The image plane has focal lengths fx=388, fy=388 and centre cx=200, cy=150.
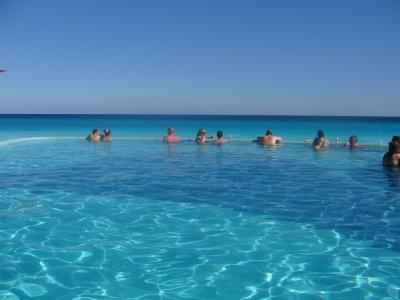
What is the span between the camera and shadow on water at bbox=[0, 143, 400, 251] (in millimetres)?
6602

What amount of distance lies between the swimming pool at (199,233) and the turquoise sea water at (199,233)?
20mm

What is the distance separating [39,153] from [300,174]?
10.3 metres

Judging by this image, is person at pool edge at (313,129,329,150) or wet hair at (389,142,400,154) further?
person at pool edge at (313,129,329,150)

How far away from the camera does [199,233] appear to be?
574 centimetres

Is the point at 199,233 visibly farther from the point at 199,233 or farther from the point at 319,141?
the point at 319,141

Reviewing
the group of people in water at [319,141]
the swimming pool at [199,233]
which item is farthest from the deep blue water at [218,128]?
the swimming pool at [199,233]

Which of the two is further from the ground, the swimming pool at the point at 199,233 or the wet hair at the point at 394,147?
the wet hair at the point at 394,147

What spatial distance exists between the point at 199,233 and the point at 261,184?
12.6 ft

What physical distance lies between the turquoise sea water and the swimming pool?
0.07 ft

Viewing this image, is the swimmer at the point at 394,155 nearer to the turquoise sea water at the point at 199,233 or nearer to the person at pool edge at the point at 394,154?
the person at pool edge at the point at 394,154

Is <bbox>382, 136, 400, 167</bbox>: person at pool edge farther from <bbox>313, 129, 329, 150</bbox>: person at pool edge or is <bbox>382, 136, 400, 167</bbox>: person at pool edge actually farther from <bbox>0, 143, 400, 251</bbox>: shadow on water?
<bbox>313, 129, 329, 150</bbox>: person at pool edge

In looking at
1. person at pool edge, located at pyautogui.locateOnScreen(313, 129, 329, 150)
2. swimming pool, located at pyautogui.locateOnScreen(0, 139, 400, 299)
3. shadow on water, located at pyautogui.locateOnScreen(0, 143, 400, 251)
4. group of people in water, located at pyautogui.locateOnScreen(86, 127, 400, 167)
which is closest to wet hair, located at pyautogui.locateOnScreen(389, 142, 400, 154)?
group of people in water, located at pyautogui.locateOnScreen(86, 127, 400, 167)

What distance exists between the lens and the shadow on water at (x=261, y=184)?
6.60m

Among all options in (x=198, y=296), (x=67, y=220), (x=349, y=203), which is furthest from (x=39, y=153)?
(x=198, y=296)
